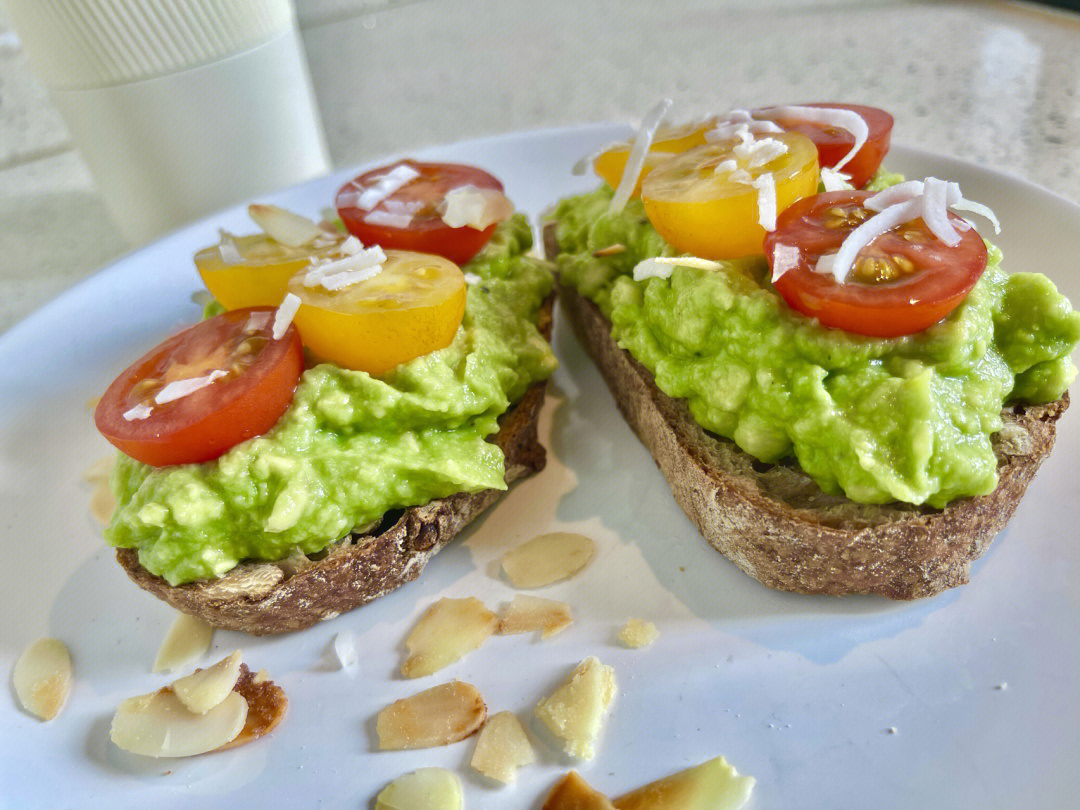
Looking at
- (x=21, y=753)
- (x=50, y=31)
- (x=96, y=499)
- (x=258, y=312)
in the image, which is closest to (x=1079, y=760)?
(x=258, y=312)

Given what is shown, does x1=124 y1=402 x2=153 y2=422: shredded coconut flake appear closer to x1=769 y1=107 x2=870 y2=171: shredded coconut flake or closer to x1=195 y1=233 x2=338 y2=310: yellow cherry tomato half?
x1=195 y1=233 x2=338 y2=310: yellow cherry tomato half

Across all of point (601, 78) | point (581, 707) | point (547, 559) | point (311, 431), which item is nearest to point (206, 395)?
point (311, 431)

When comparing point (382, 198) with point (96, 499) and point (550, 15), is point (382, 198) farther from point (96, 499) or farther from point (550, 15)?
point (550, 15)

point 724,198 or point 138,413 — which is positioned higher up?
point 724,198

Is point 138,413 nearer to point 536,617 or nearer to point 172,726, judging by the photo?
point 172,726

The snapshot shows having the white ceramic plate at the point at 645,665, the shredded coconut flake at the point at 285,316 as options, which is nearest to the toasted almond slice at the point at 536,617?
the white ceramic plate at the point at 645,665

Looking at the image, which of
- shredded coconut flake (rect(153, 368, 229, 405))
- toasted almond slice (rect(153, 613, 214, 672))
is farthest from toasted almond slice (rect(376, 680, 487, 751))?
shredded coconut flake (rect(153, 368, 229, 405))
